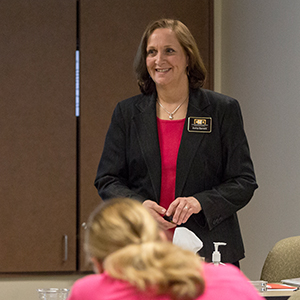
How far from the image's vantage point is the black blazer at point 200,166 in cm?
202

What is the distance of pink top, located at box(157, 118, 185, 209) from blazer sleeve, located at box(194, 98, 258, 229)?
0.13m

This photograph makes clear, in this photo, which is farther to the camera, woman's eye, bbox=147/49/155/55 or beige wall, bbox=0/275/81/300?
beige wall, bbox=0/275/81/300

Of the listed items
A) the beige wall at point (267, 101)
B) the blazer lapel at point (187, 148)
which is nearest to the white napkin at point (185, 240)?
the blazer lapel at point (187, 148)

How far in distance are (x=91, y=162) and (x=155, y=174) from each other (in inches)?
71.8

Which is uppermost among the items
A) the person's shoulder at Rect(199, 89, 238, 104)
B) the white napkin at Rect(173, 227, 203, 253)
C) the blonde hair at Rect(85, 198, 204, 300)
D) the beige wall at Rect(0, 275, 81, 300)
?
the person's shoulder at Rect(199, 89, 238, 104)

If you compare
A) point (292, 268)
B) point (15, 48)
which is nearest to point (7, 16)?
point (15, 48)

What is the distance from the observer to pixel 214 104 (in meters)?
2.16

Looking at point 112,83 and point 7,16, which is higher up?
point 7,16

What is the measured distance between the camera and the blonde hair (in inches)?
32.4

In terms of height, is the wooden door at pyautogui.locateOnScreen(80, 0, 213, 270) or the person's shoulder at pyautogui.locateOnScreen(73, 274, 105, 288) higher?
the wooden door at pyautogui.locateOnScreen(80, 0, 213, 270)

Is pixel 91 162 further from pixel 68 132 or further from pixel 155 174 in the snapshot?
pixel 155 174

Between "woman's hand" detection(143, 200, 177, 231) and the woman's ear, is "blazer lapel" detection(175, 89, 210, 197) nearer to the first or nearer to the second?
"woman's hand" detection(143, 200, 177, 231)

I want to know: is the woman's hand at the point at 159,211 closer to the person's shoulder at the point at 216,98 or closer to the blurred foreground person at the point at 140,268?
the person's shoulder at the point at 216,98

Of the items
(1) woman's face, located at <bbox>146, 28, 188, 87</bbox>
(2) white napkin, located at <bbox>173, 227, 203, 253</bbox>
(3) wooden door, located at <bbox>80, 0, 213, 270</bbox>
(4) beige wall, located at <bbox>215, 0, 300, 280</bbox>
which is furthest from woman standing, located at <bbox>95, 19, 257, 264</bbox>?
(3) wooden door, located at <bbox>80, 0, 213, 270</bbox>
